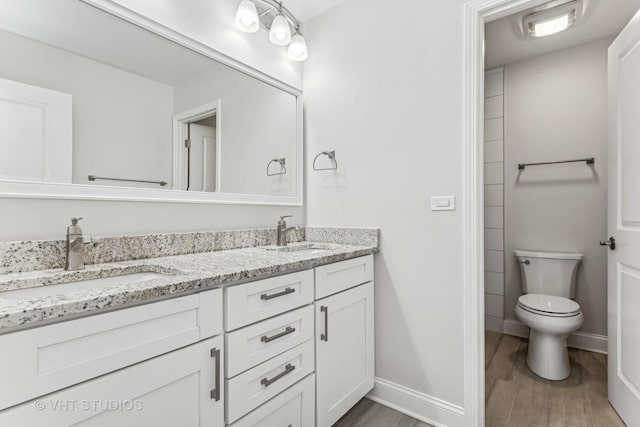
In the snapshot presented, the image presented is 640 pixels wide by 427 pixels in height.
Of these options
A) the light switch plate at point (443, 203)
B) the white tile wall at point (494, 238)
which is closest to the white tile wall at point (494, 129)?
the white tile wall at point (494, 238)

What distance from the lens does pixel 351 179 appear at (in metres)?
1.96

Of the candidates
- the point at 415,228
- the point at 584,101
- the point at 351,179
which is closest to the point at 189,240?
the point at 351,179

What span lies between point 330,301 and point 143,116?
1176 mm

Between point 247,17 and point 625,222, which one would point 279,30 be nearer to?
point 247,17

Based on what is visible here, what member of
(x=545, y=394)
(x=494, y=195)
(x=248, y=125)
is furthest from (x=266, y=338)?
(x=494, y=195)

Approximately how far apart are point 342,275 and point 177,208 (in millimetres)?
859

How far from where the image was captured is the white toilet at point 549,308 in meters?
2.01

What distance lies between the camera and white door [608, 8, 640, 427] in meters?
1.49

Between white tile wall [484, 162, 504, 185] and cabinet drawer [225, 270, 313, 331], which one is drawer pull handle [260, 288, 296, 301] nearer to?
cabinet drawer [225, 270, 313, 331]

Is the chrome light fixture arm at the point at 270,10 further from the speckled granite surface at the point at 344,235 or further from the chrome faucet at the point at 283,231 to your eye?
the speckled granite surface at the point at 344,235

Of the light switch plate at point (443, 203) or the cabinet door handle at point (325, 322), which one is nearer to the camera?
the cabinet door handle at point (325, 322)

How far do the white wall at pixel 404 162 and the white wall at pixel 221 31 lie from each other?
0.98ft

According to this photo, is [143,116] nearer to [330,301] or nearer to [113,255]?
[113,255]

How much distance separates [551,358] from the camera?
205cm
